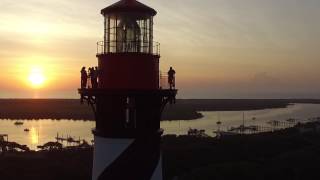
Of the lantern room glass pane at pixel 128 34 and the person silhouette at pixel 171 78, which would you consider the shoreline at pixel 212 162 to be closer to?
the person silhouette at pixel 171 78

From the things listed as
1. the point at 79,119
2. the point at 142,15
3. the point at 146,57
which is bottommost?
the point at 79,119

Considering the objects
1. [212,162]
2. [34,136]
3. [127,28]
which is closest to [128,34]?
[127,28]

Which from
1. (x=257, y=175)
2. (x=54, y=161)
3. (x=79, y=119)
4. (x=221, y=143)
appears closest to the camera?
(x=257, y=175)

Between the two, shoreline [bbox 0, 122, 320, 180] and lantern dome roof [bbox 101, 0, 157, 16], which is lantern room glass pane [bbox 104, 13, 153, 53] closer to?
lantern dome roof [bbox 101, 0, 157, 16]

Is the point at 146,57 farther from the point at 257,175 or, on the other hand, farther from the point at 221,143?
the point at 221,143

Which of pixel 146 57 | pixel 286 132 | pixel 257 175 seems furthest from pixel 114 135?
pixel 286 132

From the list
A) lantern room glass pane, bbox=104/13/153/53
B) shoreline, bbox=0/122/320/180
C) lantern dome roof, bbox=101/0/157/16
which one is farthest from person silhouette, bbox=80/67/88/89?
shoreline, bbox=0/122/320/180

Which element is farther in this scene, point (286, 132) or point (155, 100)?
point (286, 132)

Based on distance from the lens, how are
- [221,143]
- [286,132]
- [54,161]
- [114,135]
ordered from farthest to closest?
1. [286,132]
2. [221,143]
3. [54,161]
4. [114,135]
